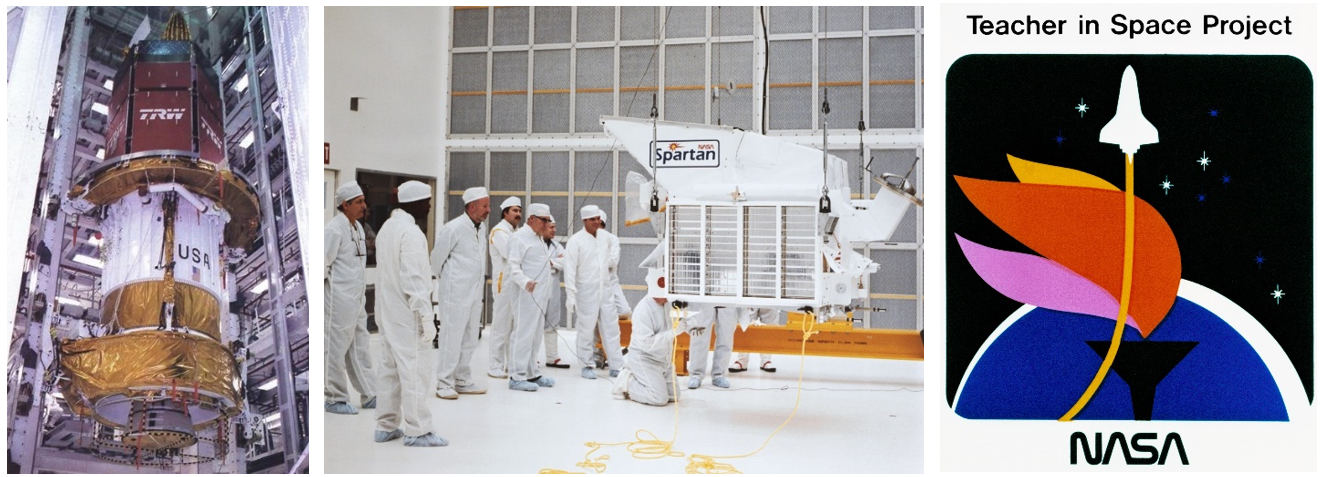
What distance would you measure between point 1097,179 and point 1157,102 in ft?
1.23

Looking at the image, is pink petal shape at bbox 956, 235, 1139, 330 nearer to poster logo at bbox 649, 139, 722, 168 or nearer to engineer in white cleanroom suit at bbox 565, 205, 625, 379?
poster logo at bbox 649, 139, 722, 168

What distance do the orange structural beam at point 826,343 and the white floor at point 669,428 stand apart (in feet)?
0.61

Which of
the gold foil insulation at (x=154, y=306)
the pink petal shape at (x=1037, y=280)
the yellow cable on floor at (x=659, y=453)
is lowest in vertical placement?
the yellow cable on floor at (x=659, y=453)

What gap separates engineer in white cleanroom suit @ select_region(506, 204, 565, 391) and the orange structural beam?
598 mm

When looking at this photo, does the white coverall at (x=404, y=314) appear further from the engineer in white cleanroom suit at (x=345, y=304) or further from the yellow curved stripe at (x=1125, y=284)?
the yellow curved stripe at (x=1125, y=284)

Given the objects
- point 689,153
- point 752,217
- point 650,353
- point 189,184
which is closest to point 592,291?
point 650,353

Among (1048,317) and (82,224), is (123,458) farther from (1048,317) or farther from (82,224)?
(1048,317)

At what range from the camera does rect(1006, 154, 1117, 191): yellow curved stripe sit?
3.59 meters

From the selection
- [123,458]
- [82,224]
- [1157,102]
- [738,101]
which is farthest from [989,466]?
[82,224]

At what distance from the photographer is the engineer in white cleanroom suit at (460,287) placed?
16.7 ft

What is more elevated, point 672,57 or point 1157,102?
point 672,57

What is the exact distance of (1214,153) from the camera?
358cm

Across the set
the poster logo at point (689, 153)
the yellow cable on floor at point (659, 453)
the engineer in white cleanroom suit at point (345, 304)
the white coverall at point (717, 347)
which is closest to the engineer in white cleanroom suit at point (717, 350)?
the white coverall at point (717, 347)

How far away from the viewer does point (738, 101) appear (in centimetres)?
533
